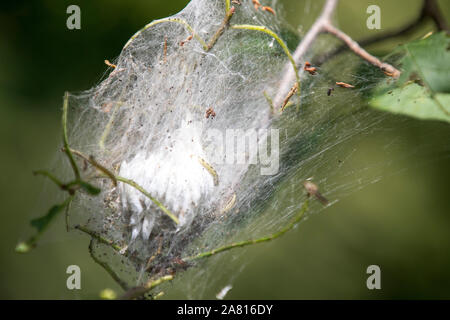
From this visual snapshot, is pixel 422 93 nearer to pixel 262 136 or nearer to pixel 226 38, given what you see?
pixel 262 136

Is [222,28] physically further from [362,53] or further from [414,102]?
[414,102]

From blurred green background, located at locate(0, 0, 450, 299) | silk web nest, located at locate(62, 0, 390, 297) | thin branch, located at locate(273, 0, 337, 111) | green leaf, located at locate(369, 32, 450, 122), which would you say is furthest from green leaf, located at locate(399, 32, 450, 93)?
blurred green background, located at locate(0, 0, 450, 299)

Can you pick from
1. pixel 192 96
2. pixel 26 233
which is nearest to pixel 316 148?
pixel 192 96

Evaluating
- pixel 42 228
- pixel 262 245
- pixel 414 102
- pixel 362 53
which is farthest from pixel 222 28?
pixel 262 245

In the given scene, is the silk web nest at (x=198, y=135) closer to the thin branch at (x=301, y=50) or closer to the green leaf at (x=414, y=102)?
the thin branch at (x=301, y=50)

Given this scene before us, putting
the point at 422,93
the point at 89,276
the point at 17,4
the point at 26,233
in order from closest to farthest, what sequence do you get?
the point at 26,233, the point at 422,93, the point at 17,4, the point at 89,276
